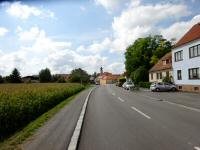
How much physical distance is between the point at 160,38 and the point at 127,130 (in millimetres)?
68397

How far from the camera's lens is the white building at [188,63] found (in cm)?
3809

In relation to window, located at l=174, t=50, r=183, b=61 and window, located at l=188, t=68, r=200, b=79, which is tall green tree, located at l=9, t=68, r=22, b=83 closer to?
window, located at l=174, t=50, r=183, b=61

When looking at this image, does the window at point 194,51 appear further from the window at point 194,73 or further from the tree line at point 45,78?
the tree line at point 45,78

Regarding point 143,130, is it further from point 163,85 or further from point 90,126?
point 163,85

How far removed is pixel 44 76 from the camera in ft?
393

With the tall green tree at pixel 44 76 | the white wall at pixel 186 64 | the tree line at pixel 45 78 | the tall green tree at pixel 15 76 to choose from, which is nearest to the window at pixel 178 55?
the white wall at pixel 186 64

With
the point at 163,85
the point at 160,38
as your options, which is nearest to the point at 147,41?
the point at 160,38

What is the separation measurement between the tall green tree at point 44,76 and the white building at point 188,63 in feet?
263

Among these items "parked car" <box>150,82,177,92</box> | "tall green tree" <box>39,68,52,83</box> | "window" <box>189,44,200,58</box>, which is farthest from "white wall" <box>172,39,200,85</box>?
"tall green tree" <box>39,68,52,83</box>

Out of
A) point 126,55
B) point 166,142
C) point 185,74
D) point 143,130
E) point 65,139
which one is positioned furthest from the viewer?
point 126,55

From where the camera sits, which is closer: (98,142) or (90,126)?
(98,142)

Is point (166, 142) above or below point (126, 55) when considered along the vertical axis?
below

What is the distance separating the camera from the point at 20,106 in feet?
44.2

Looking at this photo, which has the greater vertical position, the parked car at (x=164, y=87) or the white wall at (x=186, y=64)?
the white wall at (x=186, y=64)
